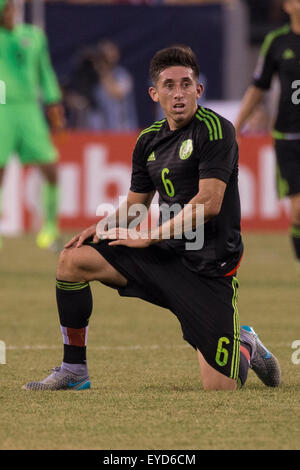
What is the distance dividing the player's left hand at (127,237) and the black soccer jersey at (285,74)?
4.04 meters

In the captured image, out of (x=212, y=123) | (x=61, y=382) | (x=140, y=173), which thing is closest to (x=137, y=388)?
(x=61, y=382)

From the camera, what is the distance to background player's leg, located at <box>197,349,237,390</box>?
493cm

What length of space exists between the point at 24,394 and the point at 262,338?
219cm

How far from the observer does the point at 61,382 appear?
4973mm

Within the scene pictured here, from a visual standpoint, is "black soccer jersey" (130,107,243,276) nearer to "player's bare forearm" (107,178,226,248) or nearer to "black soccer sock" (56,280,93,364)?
"player's bare forearm" (107,178,226,248)

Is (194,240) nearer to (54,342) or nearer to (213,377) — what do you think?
(213,377)

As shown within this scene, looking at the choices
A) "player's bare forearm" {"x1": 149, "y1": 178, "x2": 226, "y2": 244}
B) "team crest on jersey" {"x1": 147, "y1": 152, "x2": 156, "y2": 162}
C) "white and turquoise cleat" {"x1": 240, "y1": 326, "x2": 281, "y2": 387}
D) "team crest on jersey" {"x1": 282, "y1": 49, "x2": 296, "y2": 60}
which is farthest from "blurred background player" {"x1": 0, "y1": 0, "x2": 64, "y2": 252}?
"player's bare forearm" {"x1": 149, "y1": 178, "x2": 226, "y2": 244}

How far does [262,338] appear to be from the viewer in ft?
21.9

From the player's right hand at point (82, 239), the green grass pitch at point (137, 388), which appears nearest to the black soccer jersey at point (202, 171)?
the player's right hand at point (82, 239)

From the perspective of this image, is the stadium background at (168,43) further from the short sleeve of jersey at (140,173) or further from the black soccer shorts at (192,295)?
the black soccer shorts at (192,295)

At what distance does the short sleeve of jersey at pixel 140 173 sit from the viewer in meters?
5.19

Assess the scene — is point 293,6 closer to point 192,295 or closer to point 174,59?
point 174,59

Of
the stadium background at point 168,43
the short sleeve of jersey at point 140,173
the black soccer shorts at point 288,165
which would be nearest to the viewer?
the short sleeve of jersey at point 140,173

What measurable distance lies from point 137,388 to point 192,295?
1.56 ft
